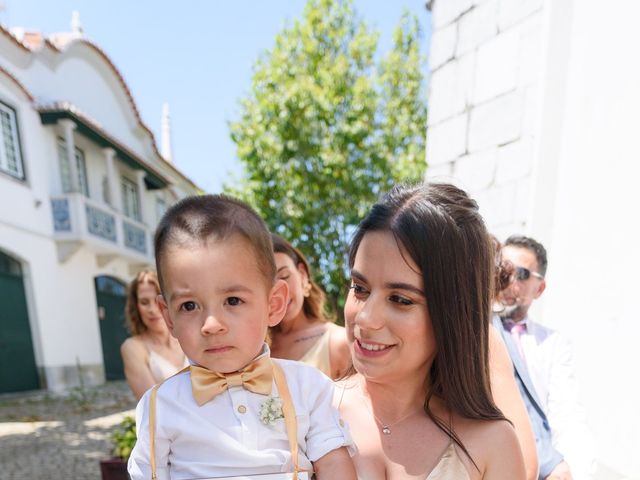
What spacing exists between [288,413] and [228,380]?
197 mm

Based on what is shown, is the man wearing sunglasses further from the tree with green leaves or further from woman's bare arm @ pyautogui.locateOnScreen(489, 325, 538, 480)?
the tree with green leaves

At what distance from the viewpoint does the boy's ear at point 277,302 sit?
4.41 ft

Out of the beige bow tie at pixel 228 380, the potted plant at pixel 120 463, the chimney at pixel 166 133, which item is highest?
the chimney at pixel 166 133

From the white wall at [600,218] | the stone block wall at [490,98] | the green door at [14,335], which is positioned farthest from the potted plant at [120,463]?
the green door at [14,335]

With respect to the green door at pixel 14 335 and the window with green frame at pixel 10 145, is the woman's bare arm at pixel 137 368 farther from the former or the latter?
the window with green frame at pixel 10 145

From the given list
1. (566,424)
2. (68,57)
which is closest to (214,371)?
(566,424)

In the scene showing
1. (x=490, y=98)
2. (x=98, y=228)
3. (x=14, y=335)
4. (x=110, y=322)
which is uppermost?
(x=490, y=98)

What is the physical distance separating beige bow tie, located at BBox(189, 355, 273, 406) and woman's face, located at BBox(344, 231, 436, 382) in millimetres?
280

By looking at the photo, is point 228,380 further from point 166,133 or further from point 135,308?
point 166,133

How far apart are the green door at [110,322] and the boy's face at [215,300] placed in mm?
13279

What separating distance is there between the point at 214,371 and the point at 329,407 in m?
0.36

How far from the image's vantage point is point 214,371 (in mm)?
1228

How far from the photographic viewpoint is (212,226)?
47.7 inches

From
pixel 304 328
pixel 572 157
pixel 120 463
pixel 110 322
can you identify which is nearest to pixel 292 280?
pixel 304 328
